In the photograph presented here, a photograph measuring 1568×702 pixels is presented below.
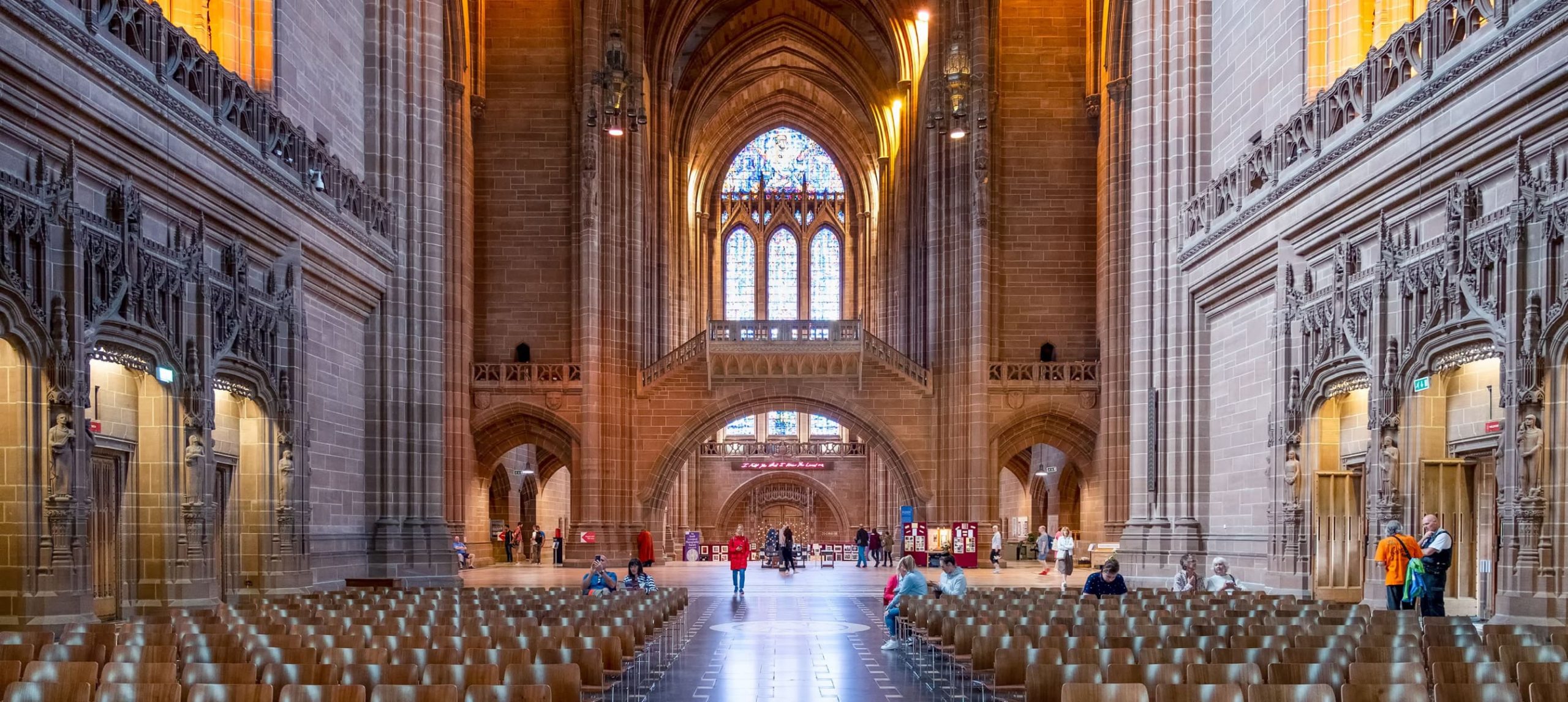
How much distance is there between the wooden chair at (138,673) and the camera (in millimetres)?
7973

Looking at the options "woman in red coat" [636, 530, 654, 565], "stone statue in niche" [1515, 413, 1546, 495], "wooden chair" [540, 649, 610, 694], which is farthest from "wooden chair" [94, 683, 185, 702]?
"woman in red coat" [636, 530, 654, 565]

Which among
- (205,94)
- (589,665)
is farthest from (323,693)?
(205,94)

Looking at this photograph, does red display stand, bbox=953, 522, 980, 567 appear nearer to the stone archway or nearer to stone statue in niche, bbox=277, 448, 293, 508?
the stone archway

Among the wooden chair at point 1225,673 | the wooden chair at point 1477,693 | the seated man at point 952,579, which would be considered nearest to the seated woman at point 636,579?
the seated man at point 952,579

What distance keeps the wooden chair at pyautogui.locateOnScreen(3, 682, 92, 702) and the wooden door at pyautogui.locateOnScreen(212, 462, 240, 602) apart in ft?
41.5

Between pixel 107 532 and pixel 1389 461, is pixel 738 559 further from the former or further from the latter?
pixel 1389 461

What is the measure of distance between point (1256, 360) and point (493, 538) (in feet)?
107

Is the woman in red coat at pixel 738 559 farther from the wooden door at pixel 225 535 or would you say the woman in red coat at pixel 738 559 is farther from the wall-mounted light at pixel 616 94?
the wall-mounted light at pixel 616 94

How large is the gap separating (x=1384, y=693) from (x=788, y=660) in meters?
8.70

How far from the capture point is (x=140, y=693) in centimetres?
732

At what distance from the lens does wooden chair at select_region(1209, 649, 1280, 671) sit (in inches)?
352

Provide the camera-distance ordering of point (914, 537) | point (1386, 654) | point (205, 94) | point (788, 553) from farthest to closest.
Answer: point (788, 553) < point (914, 537) < point (205, 94) < point (1386, 654)

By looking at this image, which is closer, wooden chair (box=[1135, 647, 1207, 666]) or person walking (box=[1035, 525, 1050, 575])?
wooden chair (box=[1135, 647, 1207, 666])

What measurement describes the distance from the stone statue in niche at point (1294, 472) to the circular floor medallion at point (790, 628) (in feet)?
21.0
